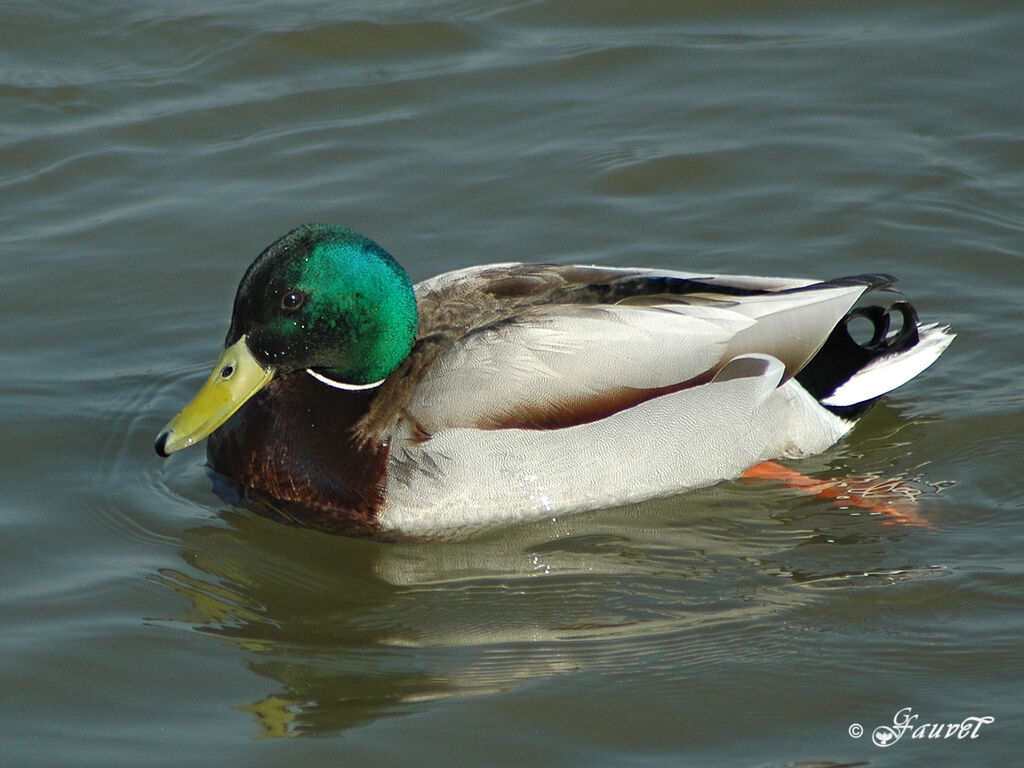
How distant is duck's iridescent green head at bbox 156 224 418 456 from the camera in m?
5.88

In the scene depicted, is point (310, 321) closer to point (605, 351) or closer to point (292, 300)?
point (292, 300)

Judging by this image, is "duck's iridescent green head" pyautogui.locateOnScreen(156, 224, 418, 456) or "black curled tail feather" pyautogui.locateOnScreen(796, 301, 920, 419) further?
"black curled tail feather" pyautogui.locateOnScreen(796, 301, 920, 419)

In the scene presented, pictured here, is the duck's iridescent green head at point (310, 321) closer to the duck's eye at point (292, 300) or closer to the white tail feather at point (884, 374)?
the duck's eye at point (292, 300)

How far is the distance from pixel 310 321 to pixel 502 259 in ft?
7.62

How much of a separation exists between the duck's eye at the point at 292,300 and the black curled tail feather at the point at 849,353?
2190mm

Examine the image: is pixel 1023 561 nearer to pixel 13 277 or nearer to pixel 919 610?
pixel 919 610

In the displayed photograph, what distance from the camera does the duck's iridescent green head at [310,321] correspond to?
5883 millimetres

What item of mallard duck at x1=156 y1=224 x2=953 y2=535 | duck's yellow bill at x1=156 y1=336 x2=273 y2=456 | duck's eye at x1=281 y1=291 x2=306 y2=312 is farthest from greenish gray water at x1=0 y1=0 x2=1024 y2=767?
duck's eye at x1=281 y1=291 x2=306 y2=312

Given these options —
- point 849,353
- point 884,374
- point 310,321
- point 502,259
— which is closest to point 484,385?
point 310,321

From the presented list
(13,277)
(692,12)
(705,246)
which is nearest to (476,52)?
(692,12)

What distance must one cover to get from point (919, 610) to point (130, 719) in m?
2.76

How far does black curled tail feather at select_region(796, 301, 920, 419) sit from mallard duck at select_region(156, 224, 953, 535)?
0.99 feet

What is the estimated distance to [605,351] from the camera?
19.7 ft

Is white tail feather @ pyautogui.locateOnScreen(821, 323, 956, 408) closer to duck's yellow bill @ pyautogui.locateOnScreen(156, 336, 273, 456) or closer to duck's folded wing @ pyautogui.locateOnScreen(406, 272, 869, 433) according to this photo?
duck's folded wing @ pyautogui.locateOnScreen(406, 272, 869, 433)
